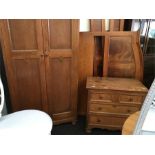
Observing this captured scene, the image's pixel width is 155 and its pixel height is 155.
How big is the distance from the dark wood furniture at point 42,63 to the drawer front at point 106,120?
0.88 ft

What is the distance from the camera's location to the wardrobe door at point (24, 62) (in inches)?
56.3

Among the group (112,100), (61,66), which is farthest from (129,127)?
(61,66)

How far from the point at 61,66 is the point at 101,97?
55 cm

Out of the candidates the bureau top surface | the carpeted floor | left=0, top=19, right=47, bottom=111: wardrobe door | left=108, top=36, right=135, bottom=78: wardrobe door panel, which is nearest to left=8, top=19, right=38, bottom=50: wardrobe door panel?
left=0, top=19, right=47, bottom=111: wardrobe door

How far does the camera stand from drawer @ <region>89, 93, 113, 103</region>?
1.63 m

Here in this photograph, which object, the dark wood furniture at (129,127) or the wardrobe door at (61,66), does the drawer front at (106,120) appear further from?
the dark wood furniture at (129,127)

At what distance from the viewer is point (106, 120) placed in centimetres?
173

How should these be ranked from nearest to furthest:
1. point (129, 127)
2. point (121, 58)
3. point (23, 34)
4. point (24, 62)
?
point (129, 127) → point (23, 34) → point (24, 62) → point (121, 58)

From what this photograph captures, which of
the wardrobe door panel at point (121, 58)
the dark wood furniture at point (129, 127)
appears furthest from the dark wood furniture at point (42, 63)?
→ the dark wood furniture at point (129, 127)

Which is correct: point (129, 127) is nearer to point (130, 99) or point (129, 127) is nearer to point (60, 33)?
point (130, 99)

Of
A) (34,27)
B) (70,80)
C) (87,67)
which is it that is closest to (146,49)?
(87,67)
